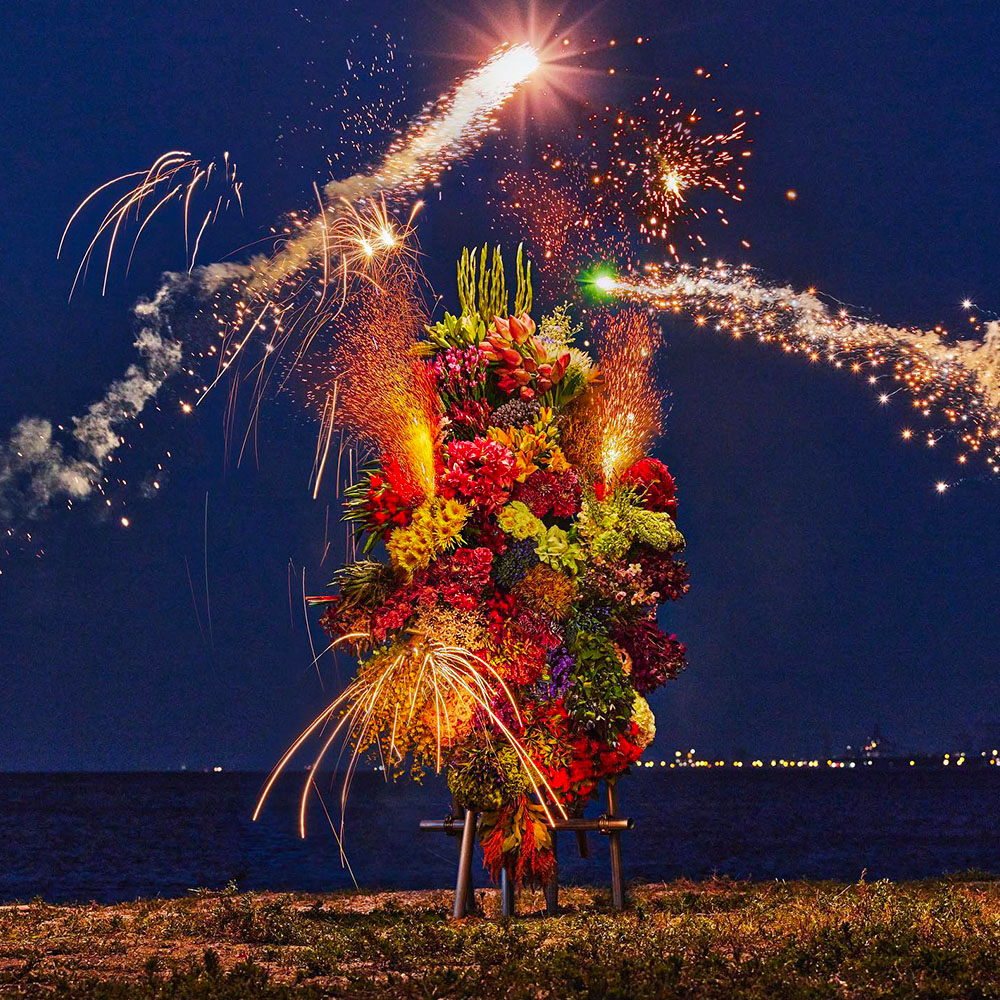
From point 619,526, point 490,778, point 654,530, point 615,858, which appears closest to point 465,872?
point 490,778

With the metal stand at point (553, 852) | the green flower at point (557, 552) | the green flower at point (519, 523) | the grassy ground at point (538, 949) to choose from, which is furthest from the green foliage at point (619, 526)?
the grassy ground at point (538, 949)

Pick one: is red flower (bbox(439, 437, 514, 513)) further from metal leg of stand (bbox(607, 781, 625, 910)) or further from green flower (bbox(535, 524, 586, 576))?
metal leg of stand (bbox(607, 781, 625, 910))

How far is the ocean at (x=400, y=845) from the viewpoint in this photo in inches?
1804

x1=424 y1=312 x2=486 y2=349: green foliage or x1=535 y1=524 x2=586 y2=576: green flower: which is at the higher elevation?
x1=424 y1=312 x2=486 y2=349: green foliage

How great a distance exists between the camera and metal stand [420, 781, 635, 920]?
33.3 feet

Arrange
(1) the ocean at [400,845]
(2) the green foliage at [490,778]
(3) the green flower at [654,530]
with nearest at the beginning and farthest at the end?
(2) the green foliage at [490,778] < (3) the green flower at [654,530] < (1) the ocean at [400,845]

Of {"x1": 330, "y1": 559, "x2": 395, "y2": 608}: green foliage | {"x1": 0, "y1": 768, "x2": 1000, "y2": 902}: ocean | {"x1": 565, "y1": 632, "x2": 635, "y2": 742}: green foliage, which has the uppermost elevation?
{"x1": 330, "y1": 559, "x2": 395, "y2": 608}: green foliage

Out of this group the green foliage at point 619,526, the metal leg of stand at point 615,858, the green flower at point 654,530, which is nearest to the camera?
the green foliage at point 619,526

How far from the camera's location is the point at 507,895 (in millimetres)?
10250

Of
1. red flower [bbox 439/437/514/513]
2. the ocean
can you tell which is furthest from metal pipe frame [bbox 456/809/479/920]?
the ocean

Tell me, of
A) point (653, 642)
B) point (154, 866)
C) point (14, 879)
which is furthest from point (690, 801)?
point (653, 642)

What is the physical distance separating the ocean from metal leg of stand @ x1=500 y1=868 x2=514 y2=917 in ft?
46.2

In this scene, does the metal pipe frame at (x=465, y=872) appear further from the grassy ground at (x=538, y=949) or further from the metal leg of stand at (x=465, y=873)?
the grassy ground at (x=538, y=949)

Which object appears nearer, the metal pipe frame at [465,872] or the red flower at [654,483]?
the metal pipe frame at [465,872]
